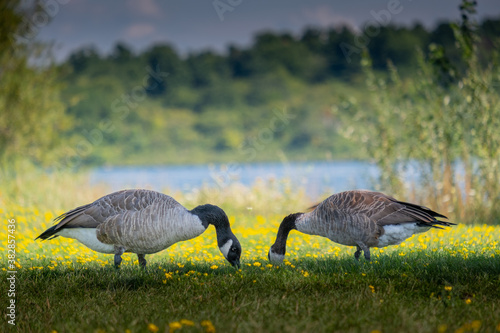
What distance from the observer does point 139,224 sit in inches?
248

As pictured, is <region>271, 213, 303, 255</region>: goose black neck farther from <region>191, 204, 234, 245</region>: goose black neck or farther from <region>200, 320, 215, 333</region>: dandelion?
<region>200, 320, 215, 333</region>: dandelion

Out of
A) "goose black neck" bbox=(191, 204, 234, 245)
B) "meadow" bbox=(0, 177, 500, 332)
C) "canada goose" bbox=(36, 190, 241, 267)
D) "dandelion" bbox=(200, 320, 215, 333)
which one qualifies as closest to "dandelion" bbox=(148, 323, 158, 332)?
"meadow" bbox=(0, 177, 500, 332)

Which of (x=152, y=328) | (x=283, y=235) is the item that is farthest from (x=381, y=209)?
(x=152, y=328)

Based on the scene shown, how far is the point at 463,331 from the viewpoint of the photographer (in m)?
4.25

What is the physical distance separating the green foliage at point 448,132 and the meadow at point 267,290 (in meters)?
2.83

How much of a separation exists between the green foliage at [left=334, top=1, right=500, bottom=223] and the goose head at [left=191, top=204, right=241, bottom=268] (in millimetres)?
6493

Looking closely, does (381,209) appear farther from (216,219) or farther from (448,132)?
(448,132)

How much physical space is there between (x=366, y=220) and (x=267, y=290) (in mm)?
1684

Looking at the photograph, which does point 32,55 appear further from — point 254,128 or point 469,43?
point 254,128

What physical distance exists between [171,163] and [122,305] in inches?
1758

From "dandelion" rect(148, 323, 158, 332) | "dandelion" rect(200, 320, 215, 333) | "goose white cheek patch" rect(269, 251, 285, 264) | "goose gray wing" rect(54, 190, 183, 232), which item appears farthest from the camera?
"goose white cheek patch" rect(269, 251, 285, 264)

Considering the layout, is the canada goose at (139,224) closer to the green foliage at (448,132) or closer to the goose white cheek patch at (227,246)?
the goose white cheek patch at (227,246)

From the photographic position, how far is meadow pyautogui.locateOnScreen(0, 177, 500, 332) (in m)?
4.57

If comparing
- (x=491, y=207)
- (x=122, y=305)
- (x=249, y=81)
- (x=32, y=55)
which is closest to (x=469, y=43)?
(x=491, y=207)
